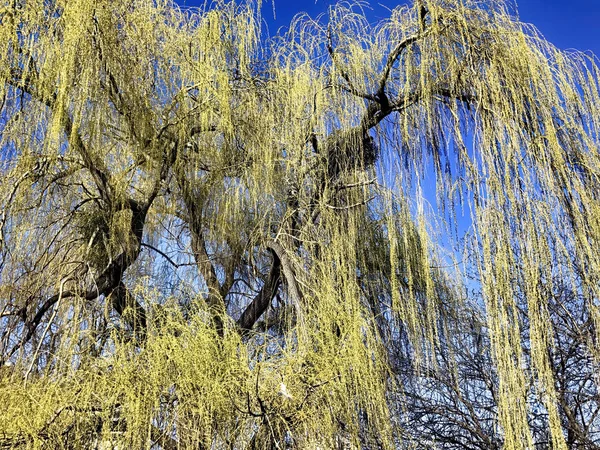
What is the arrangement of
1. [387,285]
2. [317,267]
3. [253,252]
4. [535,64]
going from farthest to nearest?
[253,252], [387,285], [317,267], [535,64]

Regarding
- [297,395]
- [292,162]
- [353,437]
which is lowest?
[353,437]

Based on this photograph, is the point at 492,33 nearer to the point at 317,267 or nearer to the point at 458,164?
the point at 458,164

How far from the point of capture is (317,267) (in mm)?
3787

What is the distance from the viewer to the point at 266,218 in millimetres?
4367

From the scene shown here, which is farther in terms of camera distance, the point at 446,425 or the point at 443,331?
the point at 446,425

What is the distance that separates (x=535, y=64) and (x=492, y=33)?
31cm

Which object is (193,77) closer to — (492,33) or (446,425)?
(492,33)

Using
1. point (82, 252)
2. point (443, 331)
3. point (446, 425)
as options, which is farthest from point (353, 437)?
point (82, 252)

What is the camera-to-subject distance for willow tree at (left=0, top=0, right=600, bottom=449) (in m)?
2.92

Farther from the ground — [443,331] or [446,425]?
[443,331]

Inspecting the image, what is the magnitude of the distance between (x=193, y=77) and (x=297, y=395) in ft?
7.42

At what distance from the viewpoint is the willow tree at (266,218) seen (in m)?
2.92

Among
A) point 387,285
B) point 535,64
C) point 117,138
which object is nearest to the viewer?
point 535,64

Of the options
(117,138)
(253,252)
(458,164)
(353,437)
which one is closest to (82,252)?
(117,138)
